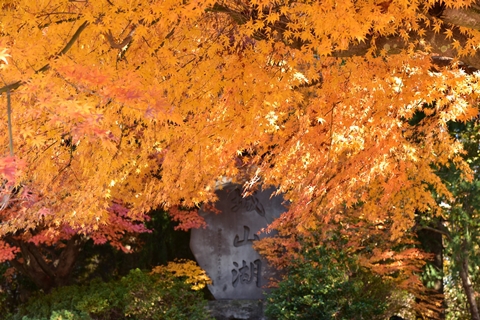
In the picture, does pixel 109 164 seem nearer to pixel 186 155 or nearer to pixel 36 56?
pixel 186 155

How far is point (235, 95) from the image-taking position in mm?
6539

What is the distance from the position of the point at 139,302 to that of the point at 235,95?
176 inches

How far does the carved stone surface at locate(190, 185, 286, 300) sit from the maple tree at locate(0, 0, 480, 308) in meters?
2.14

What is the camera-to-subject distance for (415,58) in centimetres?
671

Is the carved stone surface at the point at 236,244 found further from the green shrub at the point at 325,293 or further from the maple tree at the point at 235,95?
the green shrub at the point at 325,293

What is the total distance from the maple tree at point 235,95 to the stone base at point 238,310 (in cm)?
208

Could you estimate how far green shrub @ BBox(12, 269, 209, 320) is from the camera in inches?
375

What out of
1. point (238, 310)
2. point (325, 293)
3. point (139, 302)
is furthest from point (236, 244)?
point (325, 293)

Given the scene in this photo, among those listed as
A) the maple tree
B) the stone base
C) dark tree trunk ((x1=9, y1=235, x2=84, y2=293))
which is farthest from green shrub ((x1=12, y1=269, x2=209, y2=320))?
dark tree trunk ((x1=9, y1=235, x2=84, y2=293))

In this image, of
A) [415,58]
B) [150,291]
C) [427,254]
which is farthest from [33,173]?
[427,254]

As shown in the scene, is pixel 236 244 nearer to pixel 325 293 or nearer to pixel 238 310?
pixel 238 310

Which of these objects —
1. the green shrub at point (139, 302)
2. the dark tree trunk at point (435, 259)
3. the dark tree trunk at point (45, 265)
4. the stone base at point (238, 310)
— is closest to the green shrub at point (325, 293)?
the green shrub at point (139, 302)

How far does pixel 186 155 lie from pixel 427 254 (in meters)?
5.46

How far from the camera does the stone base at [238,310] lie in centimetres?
1142
